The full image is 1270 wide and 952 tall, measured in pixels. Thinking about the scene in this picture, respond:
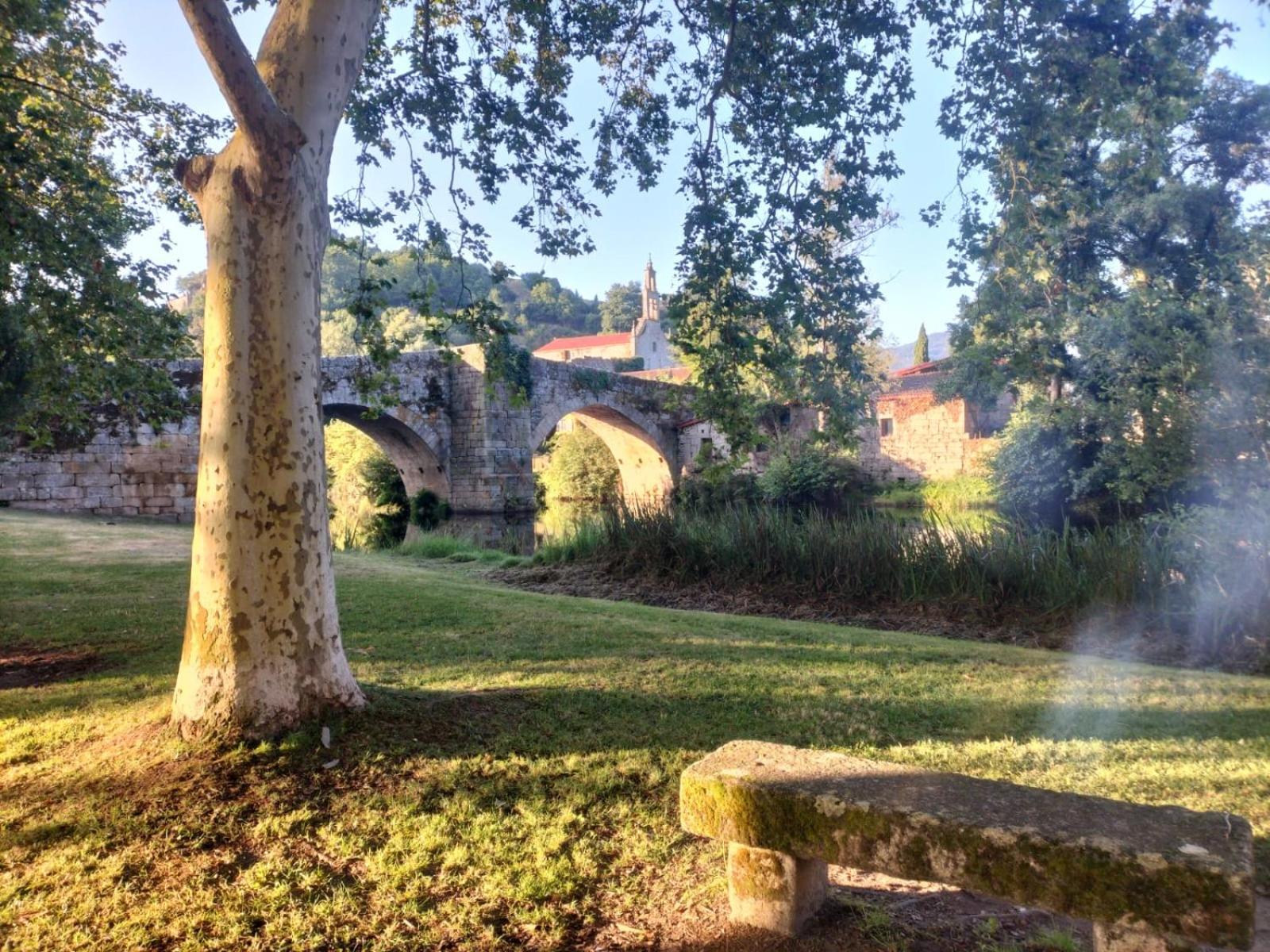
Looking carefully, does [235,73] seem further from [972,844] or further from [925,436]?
[925,436]

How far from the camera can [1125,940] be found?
1.54 m

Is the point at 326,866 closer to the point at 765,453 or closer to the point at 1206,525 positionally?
the point at 1206,525

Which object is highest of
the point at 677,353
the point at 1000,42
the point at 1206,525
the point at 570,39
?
the point at 570,39

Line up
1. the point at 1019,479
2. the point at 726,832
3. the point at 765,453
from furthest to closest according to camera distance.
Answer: the point at 765,453, the point at 1019,479, the point at 726,832

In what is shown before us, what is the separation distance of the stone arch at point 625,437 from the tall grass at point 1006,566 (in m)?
13.3

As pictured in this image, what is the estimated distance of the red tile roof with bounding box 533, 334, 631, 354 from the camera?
61.7 meters

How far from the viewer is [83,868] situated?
2182 millimetres

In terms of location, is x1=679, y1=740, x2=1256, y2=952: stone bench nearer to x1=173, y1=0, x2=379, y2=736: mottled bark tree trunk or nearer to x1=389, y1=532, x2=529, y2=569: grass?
x1=173, y1=0, x2=379, y2=736: mottled bark tree trunk

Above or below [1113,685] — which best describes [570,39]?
above

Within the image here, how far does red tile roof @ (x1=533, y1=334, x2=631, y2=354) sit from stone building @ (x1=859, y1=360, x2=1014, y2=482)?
3397 centimetres

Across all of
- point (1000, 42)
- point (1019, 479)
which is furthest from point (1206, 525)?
point (1019, 479)

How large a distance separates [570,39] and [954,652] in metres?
4.83

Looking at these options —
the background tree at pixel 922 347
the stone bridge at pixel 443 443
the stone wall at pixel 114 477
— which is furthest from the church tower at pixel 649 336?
the stone wall at pixel 114 477

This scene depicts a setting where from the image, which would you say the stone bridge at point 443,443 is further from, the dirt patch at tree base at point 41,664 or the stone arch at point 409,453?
the dirt patch at tree base at point 41,664
